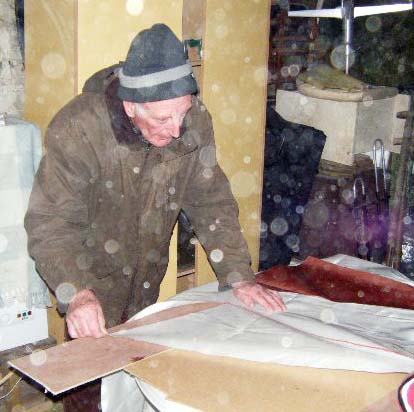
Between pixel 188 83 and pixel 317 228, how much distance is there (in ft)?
6.71

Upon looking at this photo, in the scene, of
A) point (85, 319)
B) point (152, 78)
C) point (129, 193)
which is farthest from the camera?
point (129, 193)

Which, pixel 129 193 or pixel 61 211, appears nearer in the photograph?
pixel 61 211

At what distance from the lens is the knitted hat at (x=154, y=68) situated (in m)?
1.55

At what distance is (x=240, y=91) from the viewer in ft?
9.82

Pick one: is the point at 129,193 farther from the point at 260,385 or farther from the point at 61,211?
the point at 260,385

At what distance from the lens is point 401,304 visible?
5.13 feet

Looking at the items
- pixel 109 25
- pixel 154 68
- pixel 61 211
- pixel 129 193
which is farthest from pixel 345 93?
pixel 61 211

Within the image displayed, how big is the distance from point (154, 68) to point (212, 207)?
1.74ft

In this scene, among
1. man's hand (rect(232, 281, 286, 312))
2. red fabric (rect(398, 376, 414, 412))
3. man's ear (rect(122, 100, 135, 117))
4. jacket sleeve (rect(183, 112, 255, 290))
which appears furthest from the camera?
jacket sleeve (rect(183, 112, 255, 290))

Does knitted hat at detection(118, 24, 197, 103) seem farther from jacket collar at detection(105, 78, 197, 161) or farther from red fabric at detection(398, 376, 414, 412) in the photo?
red fabric at detection(398, 376, 414, 412)

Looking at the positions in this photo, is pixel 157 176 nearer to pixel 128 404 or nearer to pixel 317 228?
pixel 128 404

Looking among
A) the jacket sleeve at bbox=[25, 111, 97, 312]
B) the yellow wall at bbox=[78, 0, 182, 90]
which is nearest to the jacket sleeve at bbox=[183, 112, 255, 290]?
the jacket sleeve at bbox=[25, 111, 97, 312]

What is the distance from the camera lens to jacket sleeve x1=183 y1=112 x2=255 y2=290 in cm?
184

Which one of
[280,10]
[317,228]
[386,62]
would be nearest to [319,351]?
[317,228]
